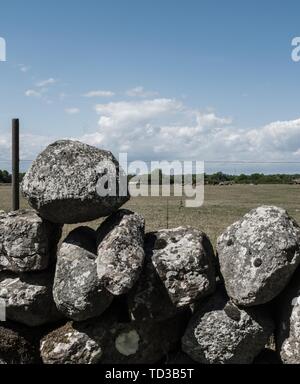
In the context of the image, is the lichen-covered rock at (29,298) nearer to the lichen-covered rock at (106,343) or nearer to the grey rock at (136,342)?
the lichen-covered rock at (106,343)

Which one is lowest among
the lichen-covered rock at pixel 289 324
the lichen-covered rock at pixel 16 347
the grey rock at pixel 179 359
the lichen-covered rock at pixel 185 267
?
the grey rock at pixel 179 359

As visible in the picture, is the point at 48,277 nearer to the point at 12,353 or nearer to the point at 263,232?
the point at 12,353

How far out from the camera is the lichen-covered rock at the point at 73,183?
659 centimetres

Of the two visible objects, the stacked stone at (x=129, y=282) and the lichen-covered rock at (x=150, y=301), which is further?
the lichen-covered rock at (x=150, y=301)

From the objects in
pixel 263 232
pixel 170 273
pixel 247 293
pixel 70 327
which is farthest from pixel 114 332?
pixel 263 232

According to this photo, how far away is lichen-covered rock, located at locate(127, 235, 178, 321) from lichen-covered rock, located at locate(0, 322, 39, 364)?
5.34ft

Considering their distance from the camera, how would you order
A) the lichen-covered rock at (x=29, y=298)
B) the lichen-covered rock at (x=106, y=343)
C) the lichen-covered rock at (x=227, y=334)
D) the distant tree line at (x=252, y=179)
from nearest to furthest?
the lichen-covered rock at (x=227, y=334), the lichen-covered rock at (x=106, y=343), the lichen-covered rock at (x=29, y=298), the distant tree line at (x=252, y=179)

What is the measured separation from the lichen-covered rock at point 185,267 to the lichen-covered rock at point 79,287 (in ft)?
2.61

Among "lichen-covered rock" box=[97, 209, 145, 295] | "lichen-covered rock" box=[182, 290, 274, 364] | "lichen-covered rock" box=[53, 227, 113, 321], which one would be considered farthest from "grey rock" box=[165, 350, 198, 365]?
"lichen-covered rock" box=[97, 209, 145, 295]

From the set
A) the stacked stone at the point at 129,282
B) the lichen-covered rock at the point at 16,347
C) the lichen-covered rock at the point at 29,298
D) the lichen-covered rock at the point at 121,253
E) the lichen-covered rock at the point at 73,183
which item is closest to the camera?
the lichen-covered rock at the point at 121,253

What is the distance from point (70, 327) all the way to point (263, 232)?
295cm

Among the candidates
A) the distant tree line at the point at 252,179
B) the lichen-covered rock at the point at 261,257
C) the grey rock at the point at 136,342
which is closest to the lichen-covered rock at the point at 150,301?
the grey rock at the point at 136,342

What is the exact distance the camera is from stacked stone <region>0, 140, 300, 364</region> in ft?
20.7

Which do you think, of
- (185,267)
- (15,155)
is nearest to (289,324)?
(185,267)
